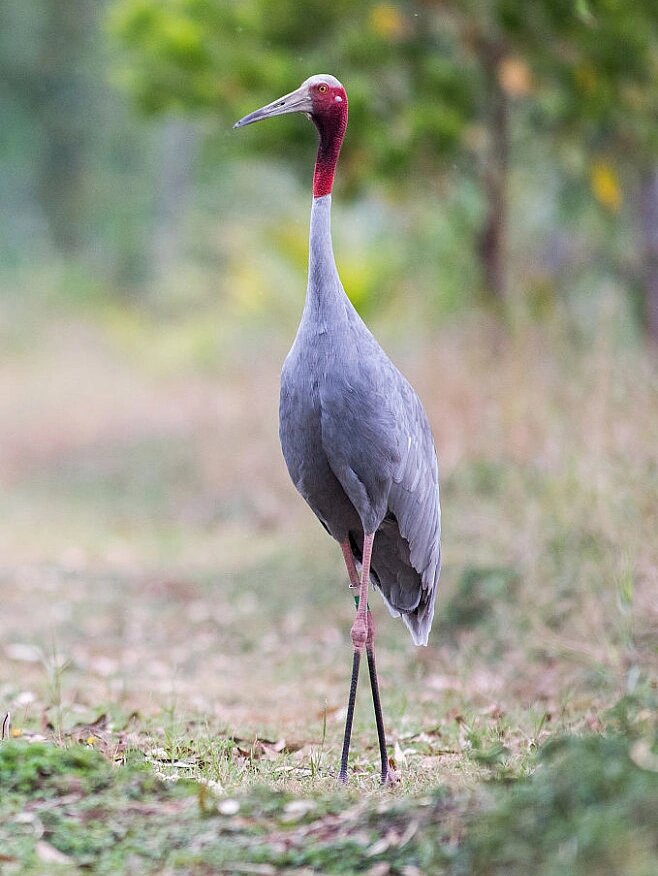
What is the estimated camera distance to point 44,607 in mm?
8945

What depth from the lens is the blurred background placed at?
7.35m

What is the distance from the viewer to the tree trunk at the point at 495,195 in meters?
12.1

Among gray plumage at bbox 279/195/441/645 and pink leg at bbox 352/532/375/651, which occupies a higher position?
gray plumage at bbox 279/195/441/645

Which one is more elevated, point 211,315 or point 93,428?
point 211,315

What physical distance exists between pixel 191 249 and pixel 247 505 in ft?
68.1

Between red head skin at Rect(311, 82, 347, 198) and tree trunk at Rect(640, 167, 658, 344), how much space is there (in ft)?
22.0

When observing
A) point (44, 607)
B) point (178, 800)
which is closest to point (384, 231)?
point (44, 607)

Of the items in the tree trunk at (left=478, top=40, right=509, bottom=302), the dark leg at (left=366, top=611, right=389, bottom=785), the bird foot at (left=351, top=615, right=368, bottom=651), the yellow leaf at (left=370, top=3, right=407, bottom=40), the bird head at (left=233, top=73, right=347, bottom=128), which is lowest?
the dark leg at (left=366, top=611, right=389, bottom=785)

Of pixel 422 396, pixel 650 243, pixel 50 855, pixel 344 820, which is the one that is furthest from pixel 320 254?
pixel 650 243

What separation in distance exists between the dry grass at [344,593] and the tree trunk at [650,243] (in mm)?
1309

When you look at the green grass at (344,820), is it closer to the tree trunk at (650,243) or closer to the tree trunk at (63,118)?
the tree trunk at (650,243)

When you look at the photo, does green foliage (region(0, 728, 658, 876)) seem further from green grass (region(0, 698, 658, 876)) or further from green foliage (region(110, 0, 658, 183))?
green foliage (region(110, 0, 658, 183))

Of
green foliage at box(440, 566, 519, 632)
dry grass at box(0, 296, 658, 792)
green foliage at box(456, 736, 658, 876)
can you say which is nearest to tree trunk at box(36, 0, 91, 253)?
dry grass at box(0, 296, 658, 792)

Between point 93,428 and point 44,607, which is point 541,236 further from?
point 44,607
